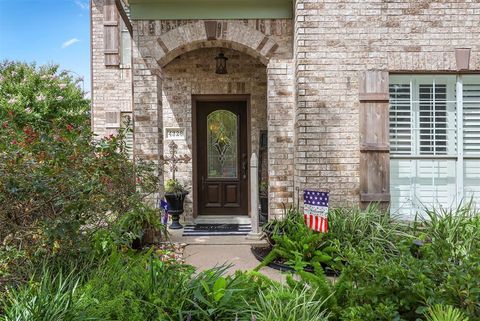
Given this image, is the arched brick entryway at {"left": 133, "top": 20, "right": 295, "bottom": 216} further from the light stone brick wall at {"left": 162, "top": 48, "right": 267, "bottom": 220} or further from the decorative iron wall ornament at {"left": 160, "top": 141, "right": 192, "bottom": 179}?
the light stone brick wall at {"left": 162, "top": 48, "right": 267, "bottom": 220}

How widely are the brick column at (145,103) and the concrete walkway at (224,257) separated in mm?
1058

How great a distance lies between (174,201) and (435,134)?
389 cm

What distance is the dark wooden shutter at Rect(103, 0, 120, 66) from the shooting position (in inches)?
264

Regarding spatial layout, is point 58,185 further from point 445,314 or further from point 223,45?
point 223,45

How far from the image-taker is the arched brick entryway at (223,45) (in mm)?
4715

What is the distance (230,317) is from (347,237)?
1.90m

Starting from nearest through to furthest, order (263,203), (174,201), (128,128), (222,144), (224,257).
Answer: (128,128), (224,257), (174,201), (263,203), (222,144)

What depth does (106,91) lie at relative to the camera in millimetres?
6699

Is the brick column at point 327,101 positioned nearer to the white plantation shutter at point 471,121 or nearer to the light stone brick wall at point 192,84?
the white plantation shutter at point 471,121

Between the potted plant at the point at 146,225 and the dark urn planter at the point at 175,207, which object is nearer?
the potted plant at the point at 146,225

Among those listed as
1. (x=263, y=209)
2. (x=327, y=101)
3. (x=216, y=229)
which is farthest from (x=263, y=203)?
(x=327, y=101)

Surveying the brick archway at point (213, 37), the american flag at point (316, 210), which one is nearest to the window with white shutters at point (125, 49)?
the brick archway at point (213, 37)

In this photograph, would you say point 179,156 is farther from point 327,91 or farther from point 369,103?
point 369,103

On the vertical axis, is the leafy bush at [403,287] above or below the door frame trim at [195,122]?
below
